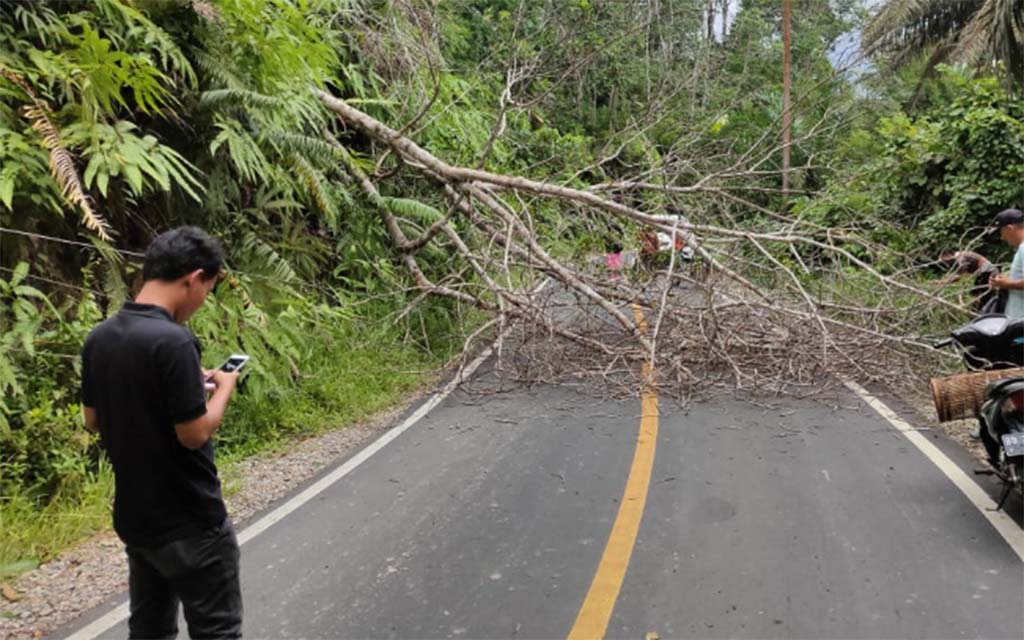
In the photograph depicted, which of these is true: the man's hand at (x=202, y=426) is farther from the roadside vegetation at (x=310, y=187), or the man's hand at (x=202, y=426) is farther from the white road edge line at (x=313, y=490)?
the roadside vegetation at (x=310, y=187)

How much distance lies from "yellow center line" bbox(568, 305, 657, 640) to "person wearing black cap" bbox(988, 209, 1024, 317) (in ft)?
8.99

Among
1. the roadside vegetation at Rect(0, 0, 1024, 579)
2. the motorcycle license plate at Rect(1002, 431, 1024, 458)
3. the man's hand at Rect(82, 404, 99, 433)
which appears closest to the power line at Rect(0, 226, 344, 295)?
the roadside vegetation at Rect(0, 0, 1024, 579)

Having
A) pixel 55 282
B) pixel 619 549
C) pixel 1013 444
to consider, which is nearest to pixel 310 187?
pixel 55 282

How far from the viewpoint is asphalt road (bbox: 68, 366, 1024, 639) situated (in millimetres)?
3650

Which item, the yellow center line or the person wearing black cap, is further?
the person wearing black cap

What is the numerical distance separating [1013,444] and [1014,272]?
170cm

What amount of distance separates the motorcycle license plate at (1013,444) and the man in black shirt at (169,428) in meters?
4.06

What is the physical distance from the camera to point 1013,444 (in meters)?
4.39

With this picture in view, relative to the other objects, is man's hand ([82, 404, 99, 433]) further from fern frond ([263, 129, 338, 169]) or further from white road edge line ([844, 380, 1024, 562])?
fern frond ([263, 129, 338, 169])

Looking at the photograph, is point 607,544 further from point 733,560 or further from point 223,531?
point 223,531

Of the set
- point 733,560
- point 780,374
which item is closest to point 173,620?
point 733,560

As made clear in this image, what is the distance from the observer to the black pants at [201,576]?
2609 mm

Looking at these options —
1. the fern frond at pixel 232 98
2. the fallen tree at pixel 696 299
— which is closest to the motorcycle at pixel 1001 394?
the fallen tree at pixel 696 299

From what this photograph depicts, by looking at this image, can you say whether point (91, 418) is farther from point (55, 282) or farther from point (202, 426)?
point (55, 282)
